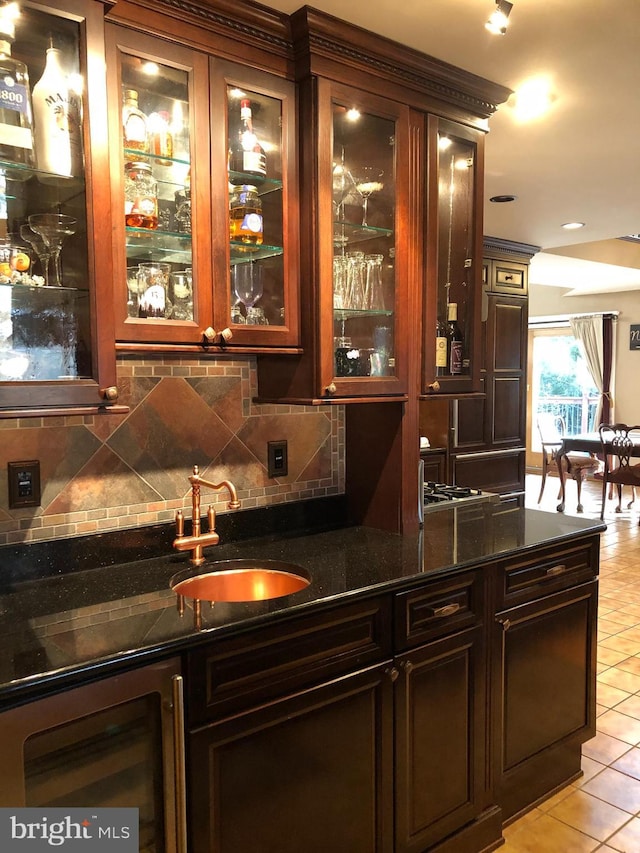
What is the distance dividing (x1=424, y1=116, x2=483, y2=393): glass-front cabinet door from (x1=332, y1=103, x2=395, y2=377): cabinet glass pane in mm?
177

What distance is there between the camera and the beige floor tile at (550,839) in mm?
2080

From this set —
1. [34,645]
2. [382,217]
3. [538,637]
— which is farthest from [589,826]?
[382,217]

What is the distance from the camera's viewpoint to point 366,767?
5.62 ft

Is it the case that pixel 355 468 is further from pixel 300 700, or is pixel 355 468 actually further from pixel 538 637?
pixel 300 700

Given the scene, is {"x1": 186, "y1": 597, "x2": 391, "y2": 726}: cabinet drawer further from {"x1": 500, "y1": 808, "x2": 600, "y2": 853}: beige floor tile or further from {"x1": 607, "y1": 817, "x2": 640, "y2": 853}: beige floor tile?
{"x1": 607, "y1": 817, "x2": 640, "y2": 853}: beige floor tile

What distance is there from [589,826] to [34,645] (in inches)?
76.2

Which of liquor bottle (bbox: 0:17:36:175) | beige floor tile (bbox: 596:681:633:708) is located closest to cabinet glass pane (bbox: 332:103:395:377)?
liquor bottle (bbox: 0:17:36:175)

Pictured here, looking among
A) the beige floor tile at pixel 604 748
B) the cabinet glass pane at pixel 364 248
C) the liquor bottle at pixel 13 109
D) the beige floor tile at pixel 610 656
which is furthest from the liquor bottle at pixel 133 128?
the beige floor tile at pixel 610 656

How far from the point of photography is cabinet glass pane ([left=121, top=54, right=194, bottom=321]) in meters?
1.66

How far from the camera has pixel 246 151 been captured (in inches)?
74.1

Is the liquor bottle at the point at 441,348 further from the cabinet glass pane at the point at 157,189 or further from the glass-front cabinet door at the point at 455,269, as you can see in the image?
the cabinet glass pane at the point at 157,189

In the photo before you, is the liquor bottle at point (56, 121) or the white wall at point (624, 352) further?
the white wall at point (624, 352)

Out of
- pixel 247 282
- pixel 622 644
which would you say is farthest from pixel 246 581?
pixel 622 644

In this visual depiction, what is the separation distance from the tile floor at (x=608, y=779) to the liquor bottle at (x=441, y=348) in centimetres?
157
